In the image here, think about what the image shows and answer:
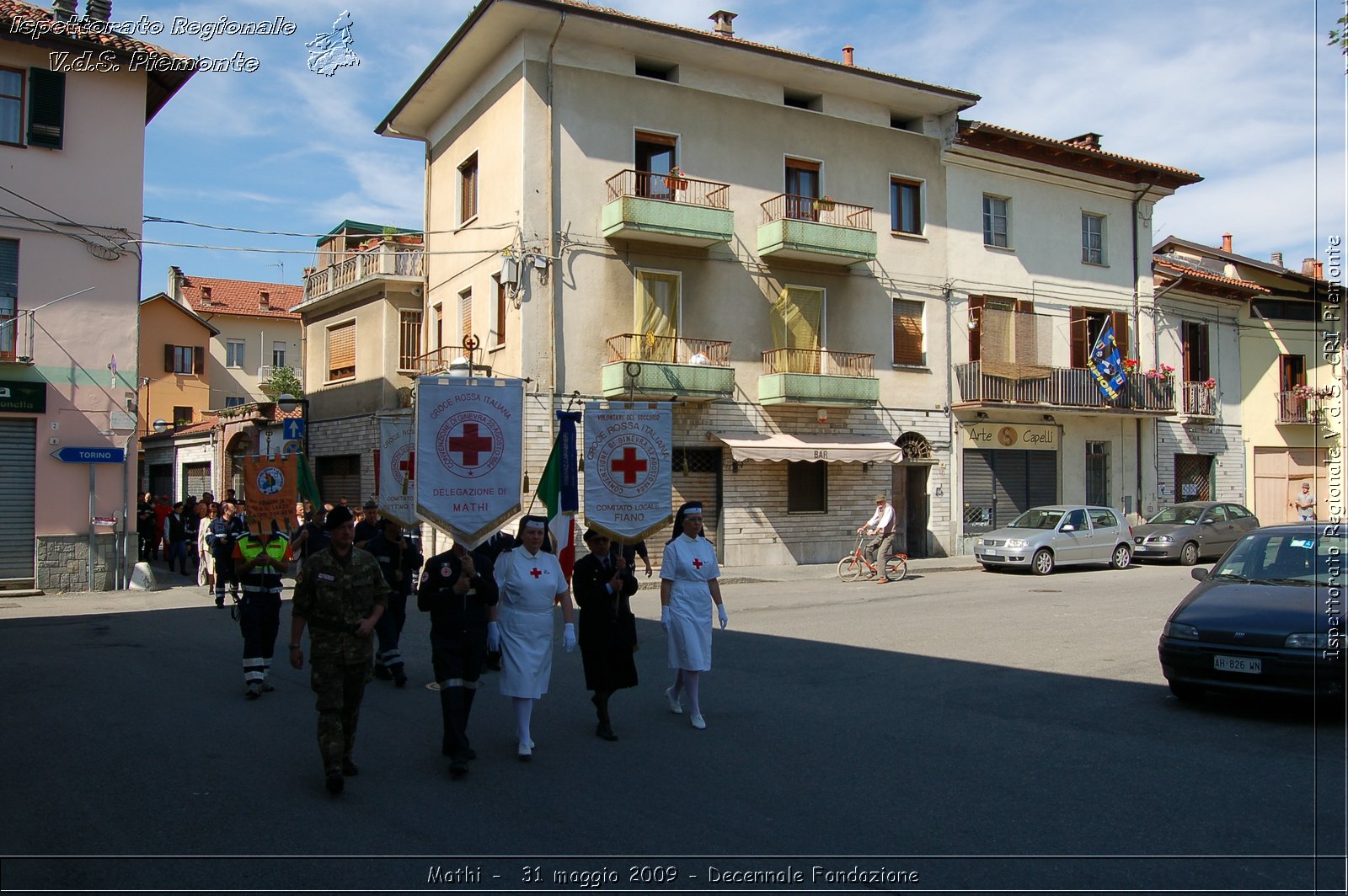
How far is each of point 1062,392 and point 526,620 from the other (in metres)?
24.6

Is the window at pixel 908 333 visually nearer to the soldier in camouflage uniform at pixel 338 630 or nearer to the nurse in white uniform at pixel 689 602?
the nurse in white uniform at pixel 689 602

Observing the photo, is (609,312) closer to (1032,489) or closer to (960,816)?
(1032,489)

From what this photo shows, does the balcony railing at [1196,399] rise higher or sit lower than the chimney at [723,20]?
lower

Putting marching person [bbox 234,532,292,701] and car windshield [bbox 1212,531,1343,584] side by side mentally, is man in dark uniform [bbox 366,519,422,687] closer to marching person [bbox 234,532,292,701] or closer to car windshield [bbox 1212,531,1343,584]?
marching person [bbox 234,532,292,701]

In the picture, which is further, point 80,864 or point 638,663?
point 638,663

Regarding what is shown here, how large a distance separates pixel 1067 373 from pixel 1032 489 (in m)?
3.46

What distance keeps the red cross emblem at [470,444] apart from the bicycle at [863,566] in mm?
14319

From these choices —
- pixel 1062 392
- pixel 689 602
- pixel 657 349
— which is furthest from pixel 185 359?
pixel 689 602

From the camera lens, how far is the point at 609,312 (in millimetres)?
23109

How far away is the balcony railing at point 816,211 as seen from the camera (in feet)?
82.5

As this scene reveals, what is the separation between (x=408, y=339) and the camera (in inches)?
1119

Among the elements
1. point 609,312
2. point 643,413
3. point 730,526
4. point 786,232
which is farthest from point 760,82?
point 643,413

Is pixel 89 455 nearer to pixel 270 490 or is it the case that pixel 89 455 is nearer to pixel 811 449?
pixel 270 490

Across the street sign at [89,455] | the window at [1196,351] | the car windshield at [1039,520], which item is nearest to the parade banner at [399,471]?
the street sign at [89,455]
